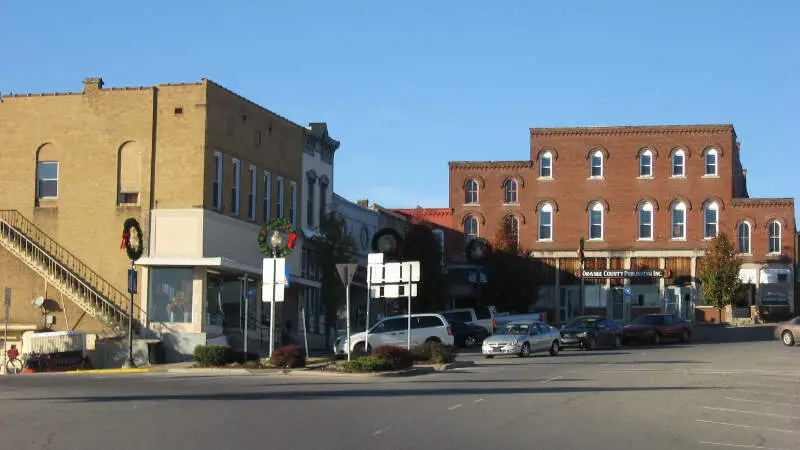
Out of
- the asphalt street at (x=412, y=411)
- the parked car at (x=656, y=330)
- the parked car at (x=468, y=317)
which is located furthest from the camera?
the parked car at (x=468, y=317)

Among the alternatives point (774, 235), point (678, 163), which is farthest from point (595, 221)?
point (774, 235)

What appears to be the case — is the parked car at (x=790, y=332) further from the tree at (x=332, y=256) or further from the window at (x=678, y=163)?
the window at (x=678, y=163)

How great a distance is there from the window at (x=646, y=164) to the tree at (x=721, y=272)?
25.8ft

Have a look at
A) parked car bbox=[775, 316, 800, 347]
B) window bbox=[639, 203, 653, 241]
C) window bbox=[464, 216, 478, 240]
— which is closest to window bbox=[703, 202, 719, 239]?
window bbox=[639, 203, 653, 241]

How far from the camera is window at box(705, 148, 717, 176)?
255ft

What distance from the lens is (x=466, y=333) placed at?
51625 mm

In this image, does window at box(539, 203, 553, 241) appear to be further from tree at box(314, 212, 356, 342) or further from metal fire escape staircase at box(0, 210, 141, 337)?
metal fire escape staircase at box(0, 210, 141, 337)

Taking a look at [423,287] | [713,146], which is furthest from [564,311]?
[423,287]

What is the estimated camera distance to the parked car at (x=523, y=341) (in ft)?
134

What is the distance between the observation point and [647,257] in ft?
258

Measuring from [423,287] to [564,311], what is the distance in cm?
2186

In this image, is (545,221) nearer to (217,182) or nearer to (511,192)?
(511,192)

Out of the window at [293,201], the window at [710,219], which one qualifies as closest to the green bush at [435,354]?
the window at [293,201]

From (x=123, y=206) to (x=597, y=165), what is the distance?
147ft
